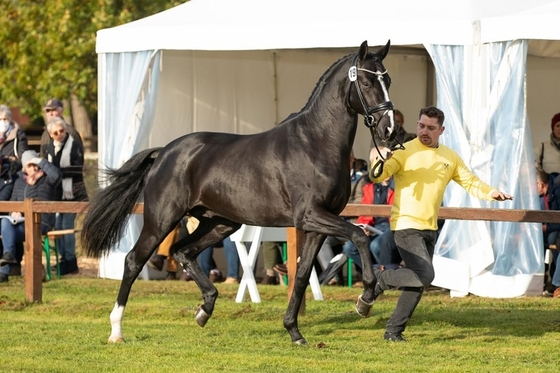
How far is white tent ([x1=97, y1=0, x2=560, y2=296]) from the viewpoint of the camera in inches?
446

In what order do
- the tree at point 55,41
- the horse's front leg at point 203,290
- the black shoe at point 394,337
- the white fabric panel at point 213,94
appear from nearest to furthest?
the black shoe at point 394,337 → the horse's front leg at point 203,290 → the white fabric panel at point 213,94 → the tree at point 55,41

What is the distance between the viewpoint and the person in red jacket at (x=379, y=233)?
39.0 feet

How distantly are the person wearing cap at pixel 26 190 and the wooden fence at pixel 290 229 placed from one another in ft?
6.20

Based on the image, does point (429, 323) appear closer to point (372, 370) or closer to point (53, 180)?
point (372, 370)

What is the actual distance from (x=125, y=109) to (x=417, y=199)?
5.86 meters

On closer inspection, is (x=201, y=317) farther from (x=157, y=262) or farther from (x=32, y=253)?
(x=157, y=262)

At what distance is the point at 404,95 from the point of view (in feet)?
50.0

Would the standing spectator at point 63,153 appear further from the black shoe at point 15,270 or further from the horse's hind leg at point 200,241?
the horse's hind leg at point 200,241

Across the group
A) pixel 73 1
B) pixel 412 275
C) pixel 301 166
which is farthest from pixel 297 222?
pixel 73 1

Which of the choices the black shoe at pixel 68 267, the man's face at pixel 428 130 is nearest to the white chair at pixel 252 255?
the black shoe at pixel 68 267

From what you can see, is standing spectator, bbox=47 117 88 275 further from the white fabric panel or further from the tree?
the tree

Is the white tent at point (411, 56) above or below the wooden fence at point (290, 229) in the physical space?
above

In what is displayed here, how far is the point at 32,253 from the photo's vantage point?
10859mm

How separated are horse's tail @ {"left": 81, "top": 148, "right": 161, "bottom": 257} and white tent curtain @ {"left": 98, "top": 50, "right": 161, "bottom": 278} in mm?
3925
